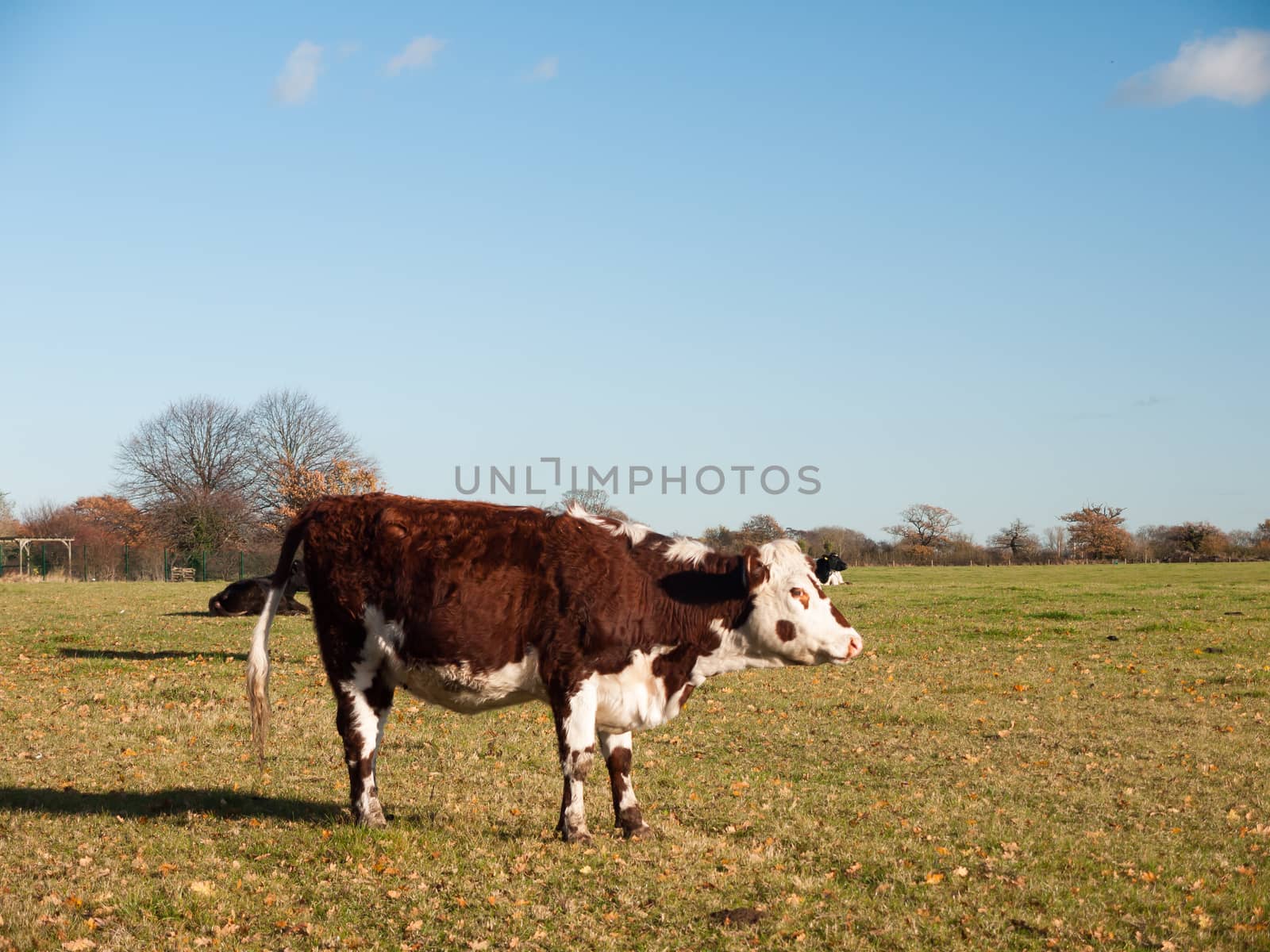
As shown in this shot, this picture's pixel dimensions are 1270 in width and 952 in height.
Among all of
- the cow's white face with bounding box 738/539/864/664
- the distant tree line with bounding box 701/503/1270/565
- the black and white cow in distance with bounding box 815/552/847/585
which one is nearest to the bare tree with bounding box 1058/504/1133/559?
the distant tree line with bounding box 701/503/1270/565

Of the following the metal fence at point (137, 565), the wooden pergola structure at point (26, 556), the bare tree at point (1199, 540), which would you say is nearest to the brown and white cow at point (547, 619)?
the metal fence at point (137, 565)

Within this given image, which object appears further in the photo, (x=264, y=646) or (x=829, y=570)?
(x=829, y=570)

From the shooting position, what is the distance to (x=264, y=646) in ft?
30.7

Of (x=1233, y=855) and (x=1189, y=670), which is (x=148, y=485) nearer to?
(x=1189, y=670)

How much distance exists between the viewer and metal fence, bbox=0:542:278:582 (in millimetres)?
67688

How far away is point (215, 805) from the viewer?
31.3 ft

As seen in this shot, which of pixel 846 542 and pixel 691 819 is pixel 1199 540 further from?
pixel 691 819

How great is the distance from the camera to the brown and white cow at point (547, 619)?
8.39 metres

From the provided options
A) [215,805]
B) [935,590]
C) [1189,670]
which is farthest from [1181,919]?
[935,590]

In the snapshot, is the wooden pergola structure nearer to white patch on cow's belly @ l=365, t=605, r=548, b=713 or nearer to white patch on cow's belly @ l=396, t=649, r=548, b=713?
white patch on cow's belly @ l=365, t=605, r=548, b=713

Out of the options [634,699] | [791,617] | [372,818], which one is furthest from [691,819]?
[372,818]

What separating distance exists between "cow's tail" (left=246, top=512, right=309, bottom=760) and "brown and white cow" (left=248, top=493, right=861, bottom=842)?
0.05m

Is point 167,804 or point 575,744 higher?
point 575,744

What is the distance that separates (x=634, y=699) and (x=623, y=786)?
2.53 ft
